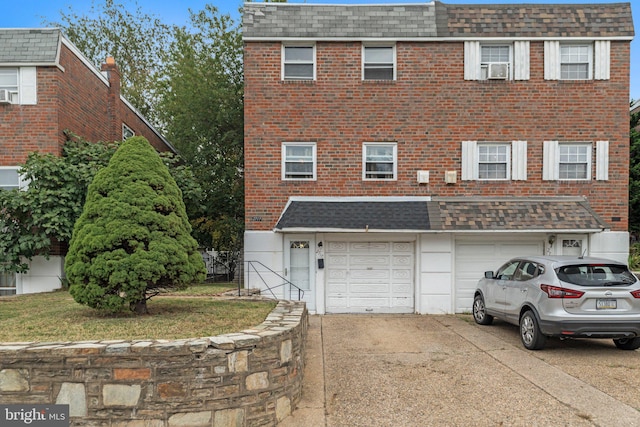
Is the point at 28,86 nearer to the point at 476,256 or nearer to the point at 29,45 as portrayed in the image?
the point at 29,45

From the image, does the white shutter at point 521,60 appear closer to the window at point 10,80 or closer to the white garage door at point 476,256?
the white garage door at point 476,256

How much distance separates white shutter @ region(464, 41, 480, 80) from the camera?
13.1 m

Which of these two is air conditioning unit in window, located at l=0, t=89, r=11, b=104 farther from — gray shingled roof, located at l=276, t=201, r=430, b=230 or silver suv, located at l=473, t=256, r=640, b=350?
silver suv, located at l=473, t=256, r=640, b=350

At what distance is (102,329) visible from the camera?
19.2 ft

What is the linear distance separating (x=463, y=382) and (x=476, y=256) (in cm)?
694

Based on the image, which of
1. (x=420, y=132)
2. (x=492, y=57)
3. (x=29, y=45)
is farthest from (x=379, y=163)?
(x=29, y=45)

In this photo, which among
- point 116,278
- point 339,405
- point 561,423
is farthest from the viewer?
point 116,278

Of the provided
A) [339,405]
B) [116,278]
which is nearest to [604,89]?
[339,405]

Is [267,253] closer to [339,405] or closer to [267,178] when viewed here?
[267,178]

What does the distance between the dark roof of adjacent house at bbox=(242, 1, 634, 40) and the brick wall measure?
404mm

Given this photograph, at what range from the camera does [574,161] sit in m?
13.1

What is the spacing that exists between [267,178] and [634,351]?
350 inches

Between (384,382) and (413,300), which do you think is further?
(413,300)

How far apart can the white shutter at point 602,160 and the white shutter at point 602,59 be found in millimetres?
1772
